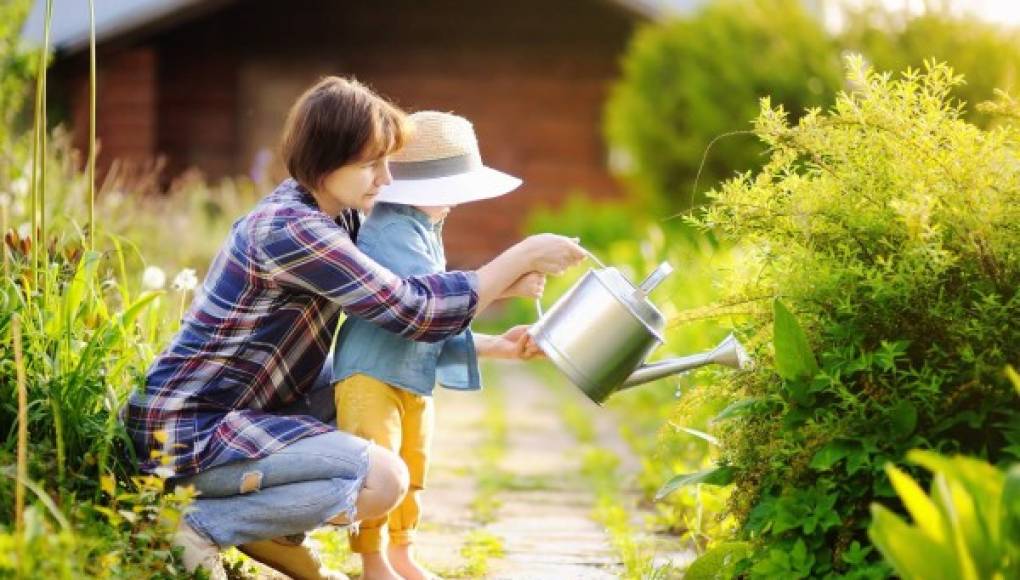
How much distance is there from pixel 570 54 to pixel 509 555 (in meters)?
11.7

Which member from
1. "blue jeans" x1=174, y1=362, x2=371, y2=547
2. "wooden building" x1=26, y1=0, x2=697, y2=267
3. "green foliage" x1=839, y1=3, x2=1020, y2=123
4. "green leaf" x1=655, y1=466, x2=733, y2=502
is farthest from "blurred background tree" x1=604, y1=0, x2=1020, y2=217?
"blue jeans" x1=174, y1=362, x2=371, y2=547

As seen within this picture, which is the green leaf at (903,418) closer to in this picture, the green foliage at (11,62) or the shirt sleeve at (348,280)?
the shirt sleeve at (348,280)

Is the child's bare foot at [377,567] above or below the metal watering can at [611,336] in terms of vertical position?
below

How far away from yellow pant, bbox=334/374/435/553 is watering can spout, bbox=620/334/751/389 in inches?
21.0

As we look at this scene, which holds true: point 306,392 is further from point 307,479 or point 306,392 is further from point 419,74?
point 419,74

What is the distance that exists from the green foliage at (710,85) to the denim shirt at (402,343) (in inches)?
311

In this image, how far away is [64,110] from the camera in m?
14.4

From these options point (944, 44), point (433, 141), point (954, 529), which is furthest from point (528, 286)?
point (944, 44)

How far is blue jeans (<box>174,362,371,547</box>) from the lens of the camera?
10.4 feet

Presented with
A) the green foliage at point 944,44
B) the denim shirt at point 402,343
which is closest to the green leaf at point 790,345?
the denim shirt at point 402,343

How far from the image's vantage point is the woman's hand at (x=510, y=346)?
3.57 metres

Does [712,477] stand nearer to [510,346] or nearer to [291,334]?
[510,346]

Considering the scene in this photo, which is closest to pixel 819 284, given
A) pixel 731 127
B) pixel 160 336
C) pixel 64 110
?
pixel 160 336

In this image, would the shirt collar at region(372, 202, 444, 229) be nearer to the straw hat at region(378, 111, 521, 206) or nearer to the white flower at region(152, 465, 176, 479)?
the straw hat at region(378, 111, 521, 206)
